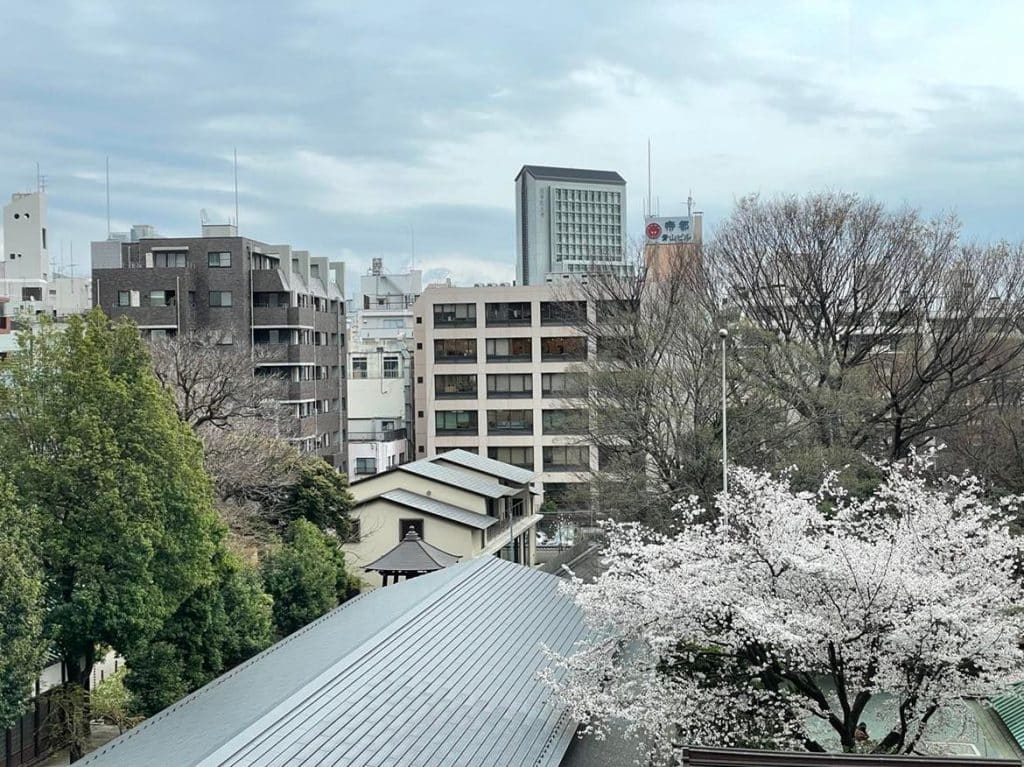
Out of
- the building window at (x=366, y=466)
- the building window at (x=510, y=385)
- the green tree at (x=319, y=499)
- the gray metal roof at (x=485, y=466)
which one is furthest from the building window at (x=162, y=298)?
the building window at (x=366, y=466)

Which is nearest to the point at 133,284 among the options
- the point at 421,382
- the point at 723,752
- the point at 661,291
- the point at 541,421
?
the point at 421,382

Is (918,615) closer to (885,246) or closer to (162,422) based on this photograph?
(162,422)

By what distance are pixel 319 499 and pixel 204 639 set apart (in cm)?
1296

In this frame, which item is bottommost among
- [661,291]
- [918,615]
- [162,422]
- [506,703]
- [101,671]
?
[101,671]

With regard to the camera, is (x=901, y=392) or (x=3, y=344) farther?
(x=3, y=344)

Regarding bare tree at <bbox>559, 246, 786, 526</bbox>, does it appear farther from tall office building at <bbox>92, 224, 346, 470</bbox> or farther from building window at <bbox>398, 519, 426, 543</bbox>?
tall office building at <bbox>92, 224, 346, 470</bbox>

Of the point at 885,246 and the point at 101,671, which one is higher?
the point at 885,246

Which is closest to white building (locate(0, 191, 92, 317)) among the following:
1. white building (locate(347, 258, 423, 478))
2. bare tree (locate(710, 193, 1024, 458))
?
white building (locate(347, 258, 423, 478))

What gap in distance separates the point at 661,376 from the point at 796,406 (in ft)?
12.5

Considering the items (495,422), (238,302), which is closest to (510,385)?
(495,422)

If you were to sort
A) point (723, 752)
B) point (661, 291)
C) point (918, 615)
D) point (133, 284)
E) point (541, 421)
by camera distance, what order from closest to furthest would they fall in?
point (723, 752) < point (918, 615) < point (661, 291) < point (133, 284) < point (541, 421)

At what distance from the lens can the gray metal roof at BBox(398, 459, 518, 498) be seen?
125 ft

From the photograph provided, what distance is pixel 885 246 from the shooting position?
1192 inches

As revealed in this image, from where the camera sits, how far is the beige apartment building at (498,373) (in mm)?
Result: 55781
